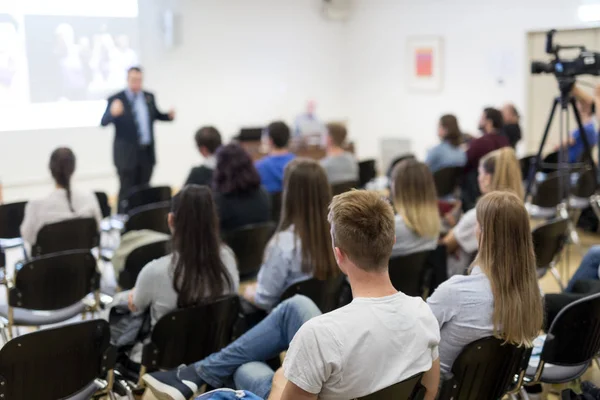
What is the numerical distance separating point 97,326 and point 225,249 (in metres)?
0.70

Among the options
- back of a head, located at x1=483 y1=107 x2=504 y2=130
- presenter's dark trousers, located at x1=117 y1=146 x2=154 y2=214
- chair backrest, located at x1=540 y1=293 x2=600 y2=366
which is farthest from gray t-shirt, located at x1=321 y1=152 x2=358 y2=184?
chair backrest, located at x1=540 y1=293 x2=600 y2=366

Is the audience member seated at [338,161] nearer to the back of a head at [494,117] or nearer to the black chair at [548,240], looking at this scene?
the back of a head at [494,117]

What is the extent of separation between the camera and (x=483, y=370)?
2436 millimetres

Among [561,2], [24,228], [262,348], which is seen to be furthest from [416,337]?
[561,2]

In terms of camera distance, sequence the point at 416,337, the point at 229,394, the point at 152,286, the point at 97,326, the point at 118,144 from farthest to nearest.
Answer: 1. the point at 118,144
2. the point at 152,286
3. the point at 97,326
4. the point at 229,394
5. the point at 416,337

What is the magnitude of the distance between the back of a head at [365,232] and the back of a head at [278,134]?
3.81 m

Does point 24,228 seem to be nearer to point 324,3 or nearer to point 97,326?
point 97,326

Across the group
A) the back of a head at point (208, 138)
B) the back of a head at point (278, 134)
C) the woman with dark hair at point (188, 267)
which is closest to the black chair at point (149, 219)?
the back of a head at point (208, 138)

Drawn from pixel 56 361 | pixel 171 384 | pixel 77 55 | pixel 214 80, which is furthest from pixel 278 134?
pixel 214 80

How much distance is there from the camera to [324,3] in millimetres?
11234

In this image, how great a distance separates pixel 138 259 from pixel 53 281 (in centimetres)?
44

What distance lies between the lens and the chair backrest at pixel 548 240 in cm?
396

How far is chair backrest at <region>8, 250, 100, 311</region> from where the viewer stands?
354 centimetres

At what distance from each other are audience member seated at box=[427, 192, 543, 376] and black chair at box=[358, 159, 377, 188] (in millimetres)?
4482
